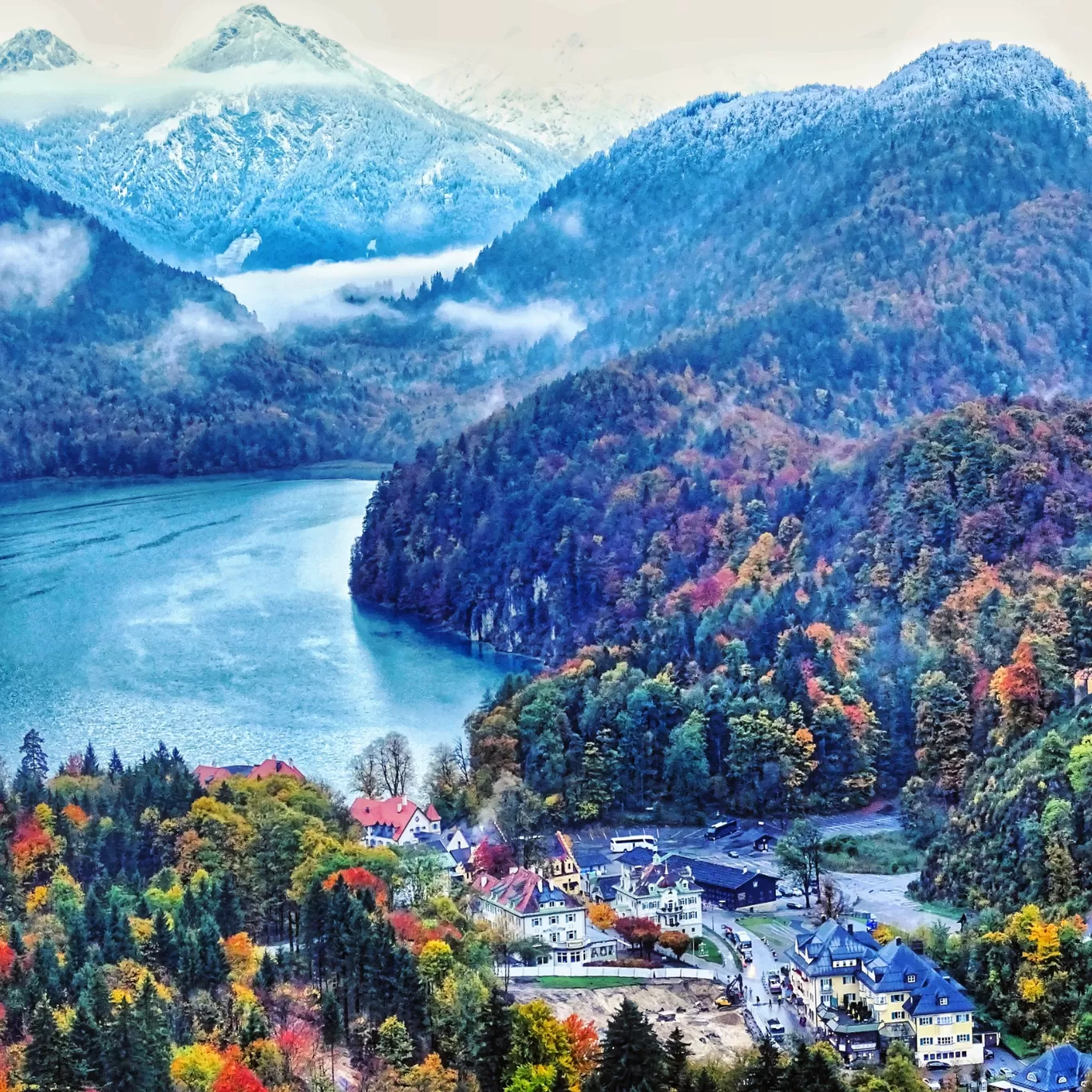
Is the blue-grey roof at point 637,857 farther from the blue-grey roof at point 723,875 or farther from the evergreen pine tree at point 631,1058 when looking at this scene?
the evergreen pine tree at point 631,1058

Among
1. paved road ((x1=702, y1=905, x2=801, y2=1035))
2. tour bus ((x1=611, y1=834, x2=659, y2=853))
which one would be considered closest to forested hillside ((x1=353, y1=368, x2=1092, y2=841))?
tour bus ((x1=611, y1=834, x2=659, y2=853))

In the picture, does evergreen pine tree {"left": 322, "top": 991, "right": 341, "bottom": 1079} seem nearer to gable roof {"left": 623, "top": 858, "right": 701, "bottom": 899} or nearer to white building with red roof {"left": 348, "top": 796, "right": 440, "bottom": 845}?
gable roof {"left": 623, "top": 858, "right": 701, "bottom": 899}

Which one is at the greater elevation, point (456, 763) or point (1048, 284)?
point (1048, 284)

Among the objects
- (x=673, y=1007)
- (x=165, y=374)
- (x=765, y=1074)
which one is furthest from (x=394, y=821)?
(x=165, y=374)

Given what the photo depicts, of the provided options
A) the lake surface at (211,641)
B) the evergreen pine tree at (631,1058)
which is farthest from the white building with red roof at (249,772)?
the evergreen pine tree at (631,1058)

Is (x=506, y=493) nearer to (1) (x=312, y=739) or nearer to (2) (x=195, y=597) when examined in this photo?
(2) (x=195, y=597)

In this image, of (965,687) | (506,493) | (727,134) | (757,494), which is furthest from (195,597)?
(727,134)

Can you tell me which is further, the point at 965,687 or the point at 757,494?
the point at 757,494
